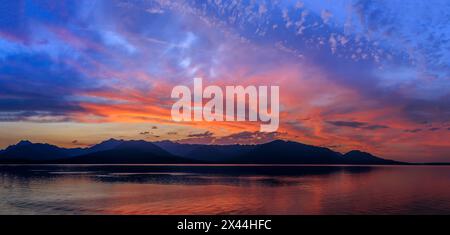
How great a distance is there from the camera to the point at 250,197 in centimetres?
5778

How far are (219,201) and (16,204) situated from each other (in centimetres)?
2469
